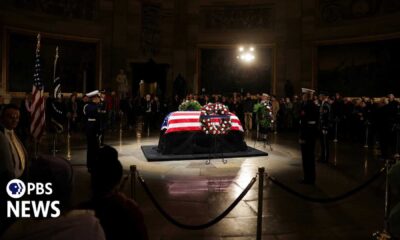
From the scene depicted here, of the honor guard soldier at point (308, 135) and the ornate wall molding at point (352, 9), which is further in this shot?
the ornate wall molding at point (352, 9)

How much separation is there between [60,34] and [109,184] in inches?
757

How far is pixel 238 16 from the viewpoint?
22.7 metres

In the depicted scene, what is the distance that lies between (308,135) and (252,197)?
2.23 m

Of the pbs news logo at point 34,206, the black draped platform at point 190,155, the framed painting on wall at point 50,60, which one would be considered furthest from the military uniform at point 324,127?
the framed painting on wall at point 50,60

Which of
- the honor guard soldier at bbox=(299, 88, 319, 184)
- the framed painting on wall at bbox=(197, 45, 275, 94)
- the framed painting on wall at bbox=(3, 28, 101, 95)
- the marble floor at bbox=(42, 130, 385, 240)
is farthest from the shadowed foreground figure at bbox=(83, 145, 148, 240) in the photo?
the framed painting on wall at bbox=(197, 45, 275, 94)

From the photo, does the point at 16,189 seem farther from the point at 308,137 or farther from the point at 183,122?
the point at 183,122

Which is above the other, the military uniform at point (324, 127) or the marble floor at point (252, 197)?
the military uniform at point (324, 127)

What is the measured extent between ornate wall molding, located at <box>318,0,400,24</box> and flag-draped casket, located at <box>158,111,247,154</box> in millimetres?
10978

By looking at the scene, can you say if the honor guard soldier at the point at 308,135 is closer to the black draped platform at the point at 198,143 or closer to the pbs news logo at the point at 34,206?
the black draped platform at the point at 198,143

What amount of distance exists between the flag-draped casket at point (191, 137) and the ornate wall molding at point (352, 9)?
1098cm

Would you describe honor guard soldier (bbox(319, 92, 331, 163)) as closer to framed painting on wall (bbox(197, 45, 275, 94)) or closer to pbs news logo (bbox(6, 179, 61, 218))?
pbs news logo (bbox(6, 179, 61, 218))

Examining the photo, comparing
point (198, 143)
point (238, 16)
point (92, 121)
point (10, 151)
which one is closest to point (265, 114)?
point (198, 143)

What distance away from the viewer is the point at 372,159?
435 inches

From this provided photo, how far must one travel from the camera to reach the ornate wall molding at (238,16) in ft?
73.5
